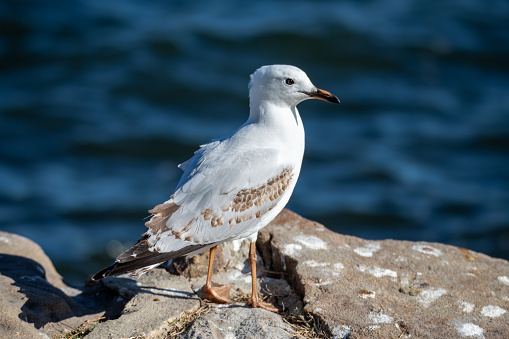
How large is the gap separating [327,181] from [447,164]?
103 inches

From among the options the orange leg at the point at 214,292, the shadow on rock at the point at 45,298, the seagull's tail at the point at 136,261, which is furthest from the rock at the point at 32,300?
the orange leg at the point at 214,292

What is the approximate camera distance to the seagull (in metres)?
5.12

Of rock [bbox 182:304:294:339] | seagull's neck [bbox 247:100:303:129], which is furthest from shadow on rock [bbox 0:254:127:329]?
seagull's neck [bbox 247:100:303:129]

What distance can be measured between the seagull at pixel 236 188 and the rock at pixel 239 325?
18 centimetres

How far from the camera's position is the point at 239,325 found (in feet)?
16.6

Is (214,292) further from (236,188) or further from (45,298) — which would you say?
(45,298)

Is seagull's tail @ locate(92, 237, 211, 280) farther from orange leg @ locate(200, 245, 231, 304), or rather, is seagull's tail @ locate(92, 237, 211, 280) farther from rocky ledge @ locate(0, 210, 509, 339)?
orange leg @ locate(200, 245, 231, 304)

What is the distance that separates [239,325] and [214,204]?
961mm

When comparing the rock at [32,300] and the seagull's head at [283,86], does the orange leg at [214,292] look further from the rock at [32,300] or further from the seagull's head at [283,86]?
the seagull's head at [283,86]

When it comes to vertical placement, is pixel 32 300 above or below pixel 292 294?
above

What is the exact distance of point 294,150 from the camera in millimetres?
5617

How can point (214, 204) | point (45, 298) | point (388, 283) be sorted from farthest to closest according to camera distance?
point (388, 283) → point (45, 298) → point (214, 204)

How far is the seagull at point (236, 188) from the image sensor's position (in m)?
5.12

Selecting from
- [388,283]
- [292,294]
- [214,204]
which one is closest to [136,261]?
[214,204]
